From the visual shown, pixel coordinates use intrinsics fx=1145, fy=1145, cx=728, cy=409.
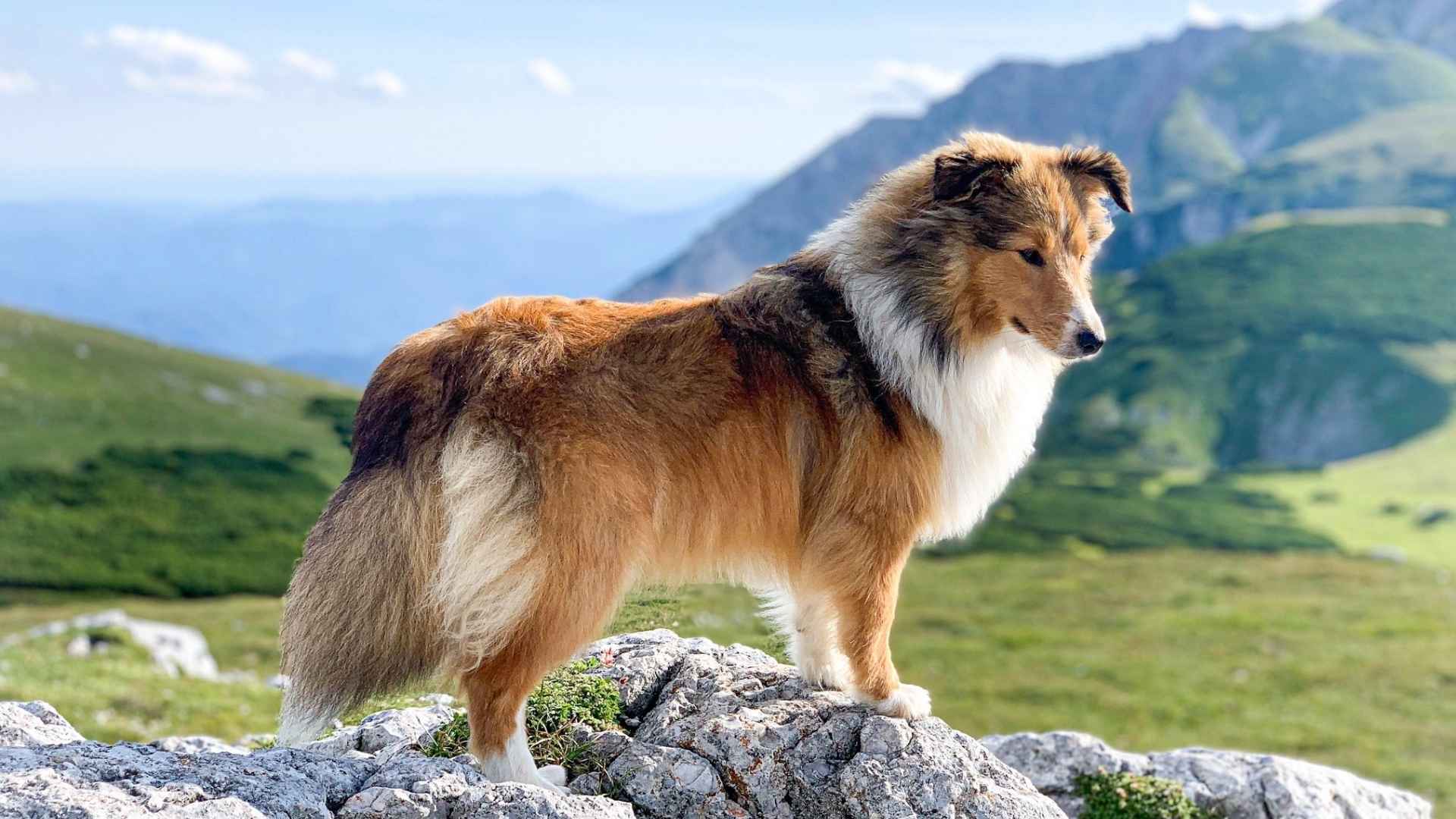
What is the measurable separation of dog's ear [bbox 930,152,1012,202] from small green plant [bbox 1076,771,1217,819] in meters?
5.36

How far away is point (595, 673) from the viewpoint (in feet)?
28.6

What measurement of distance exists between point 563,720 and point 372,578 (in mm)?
2022

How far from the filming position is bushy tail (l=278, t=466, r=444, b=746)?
6844 millimetres

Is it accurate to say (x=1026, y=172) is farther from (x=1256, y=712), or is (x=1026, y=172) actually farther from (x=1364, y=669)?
(x=1364, y=669)

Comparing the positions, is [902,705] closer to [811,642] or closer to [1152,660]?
[811,642]

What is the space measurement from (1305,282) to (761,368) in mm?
177596

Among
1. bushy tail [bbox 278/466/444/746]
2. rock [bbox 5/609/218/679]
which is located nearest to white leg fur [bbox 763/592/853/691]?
bushy tail [bbox 278/466/444/746]

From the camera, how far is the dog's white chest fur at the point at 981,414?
7699 millimetres

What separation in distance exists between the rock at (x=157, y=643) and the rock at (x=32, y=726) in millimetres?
25442

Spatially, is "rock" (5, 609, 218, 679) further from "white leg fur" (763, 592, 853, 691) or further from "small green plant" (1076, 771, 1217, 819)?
"small green plant" (1076, 771, 1217, 819)

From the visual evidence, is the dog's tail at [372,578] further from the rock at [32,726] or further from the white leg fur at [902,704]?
the white leg fur at [902,704]

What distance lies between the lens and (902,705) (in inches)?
314

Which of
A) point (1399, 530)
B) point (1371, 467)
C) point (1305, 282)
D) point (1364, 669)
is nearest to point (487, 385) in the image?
point (1364, 669)

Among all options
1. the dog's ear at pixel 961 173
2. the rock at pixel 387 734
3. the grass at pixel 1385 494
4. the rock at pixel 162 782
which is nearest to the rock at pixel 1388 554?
the grass at pixel 1385 494
